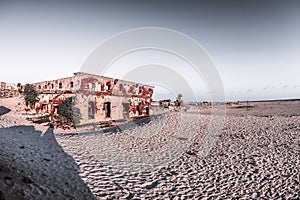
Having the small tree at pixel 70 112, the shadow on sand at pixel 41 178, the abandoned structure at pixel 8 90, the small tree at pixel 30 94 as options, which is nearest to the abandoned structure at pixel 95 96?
the small tree at pixel 70 112

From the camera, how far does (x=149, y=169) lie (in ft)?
29.0

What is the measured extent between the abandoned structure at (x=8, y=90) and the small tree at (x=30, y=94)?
24.9 ft

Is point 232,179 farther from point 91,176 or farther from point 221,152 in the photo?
point 91,176

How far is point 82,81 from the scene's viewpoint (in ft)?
62.3

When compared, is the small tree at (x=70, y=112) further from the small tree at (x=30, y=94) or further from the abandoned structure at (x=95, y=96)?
the small tree at (x=30, y=94)

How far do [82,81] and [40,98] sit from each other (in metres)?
6.74

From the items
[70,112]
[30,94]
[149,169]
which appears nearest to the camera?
[149,169]

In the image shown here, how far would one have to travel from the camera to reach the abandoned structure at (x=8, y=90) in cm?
3094

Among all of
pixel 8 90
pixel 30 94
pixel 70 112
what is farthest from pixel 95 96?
pixel 8 90

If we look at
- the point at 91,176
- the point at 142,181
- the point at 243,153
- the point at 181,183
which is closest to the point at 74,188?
Result: the point at 91,176

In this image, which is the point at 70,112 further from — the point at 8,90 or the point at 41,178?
the point at 8,90

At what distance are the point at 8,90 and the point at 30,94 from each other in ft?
36.8

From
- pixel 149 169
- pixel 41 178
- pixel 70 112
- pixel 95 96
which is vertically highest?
pixel 95 96

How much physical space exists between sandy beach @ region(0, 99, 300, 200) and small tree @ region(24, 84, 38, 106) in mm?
14801
